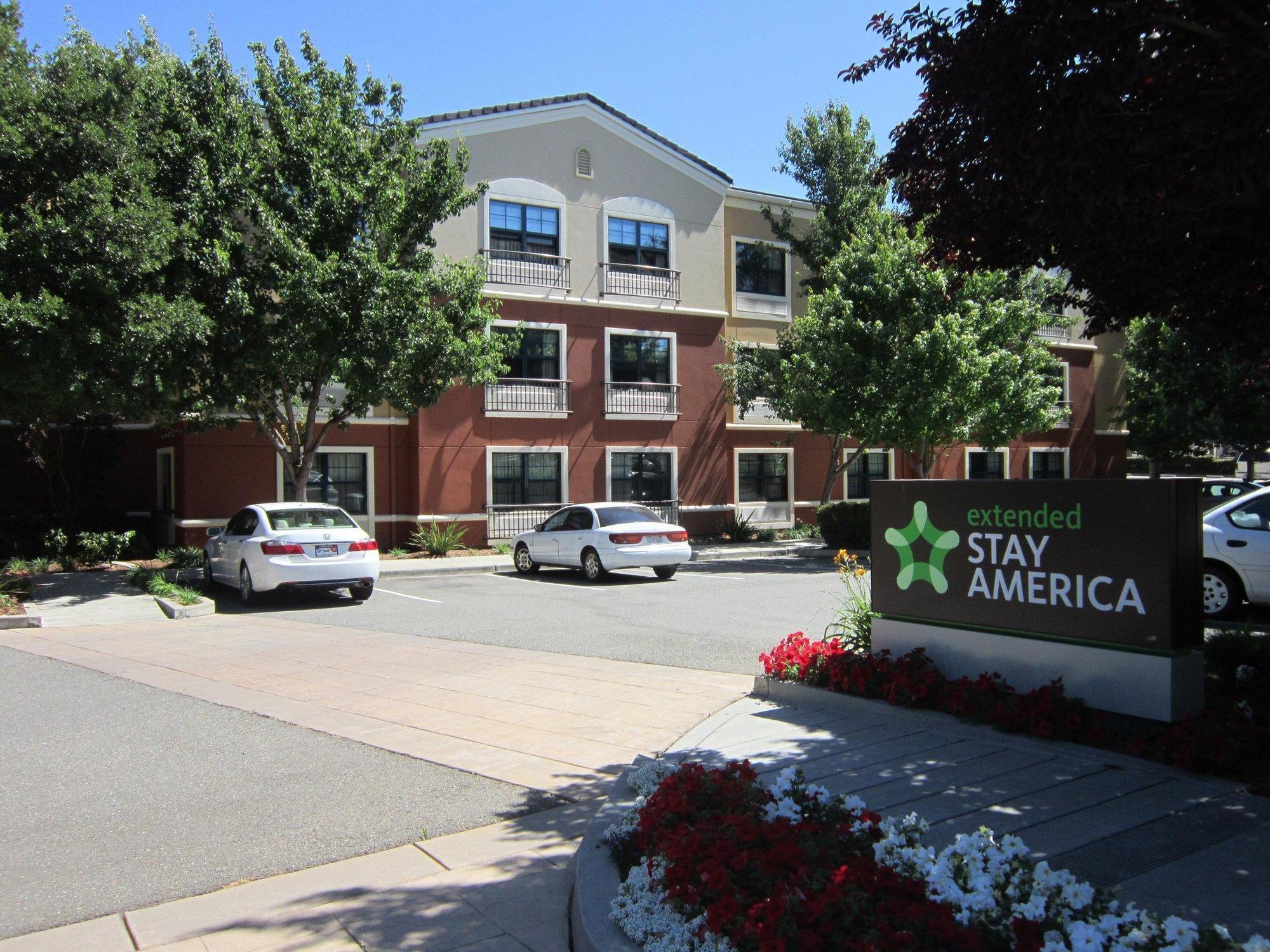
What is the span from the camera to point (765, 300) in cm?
2969

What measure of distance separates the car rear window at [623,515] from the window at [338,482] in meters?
8.60

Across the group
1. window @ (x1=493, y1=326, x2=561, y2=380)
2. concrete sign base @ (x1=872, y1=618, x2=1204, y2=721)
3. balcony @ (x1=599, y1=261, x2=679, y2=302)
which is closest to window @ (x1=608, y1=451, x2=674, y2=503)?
window @ (x1=493, y1=326, x2=561, y2=380)

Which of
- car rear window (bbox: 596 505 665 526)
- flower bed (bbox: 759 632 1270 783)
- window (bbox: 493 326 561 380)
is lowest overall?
flower bed (bbox: 759 632 1270 783)

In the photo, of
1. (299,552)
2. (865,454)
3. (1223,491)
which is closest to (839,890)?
(1223,491)

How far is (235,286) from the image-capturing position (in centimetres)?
1695

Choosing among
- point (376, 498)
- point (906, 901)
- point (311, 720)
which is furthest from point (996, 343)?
point (906, 901)

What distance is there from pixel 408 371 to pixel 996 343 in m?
13.8

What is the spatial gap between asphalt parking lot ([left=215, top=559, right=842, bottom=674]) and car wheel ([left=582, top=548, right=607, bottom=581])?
202mm

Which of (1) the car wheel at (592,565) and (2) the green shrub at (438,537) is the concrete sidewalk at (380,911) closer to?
(1) the car wheel at (592,565)

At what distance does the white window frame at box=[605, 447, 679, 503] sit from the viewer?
88.7ft

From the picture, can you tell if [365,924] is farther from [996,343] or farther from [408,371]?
[996,343]

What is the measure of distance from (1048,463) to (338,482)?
25.1 m

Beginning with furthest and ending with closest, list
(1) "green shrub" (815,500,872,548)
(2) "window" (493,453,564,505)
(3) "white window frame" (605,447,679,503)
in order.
→ 1. (3) "white window frame" (605,447,679,503)
2. (2) "window" (493,453,564,505)
3. (1) "green shrub" (815,500,872,548)

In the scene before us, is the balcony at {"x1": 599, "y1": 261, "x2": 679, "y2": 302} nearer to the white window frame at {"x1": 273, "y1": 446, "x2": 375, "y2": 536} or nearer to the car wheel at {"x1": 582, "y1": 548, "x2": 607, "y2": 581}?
the white window frame at {"x1": 273, "y1": 446, "x2": 375, "y2": 536}
